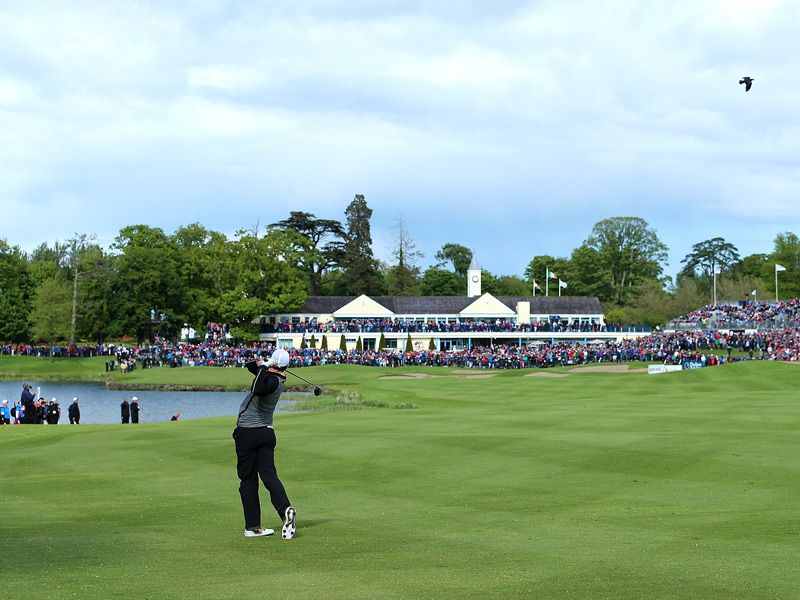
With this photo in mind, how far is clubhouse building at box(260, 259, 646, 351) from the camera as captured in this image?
366 ft

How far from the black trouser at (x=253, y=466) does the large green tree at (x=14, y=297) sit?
109 m

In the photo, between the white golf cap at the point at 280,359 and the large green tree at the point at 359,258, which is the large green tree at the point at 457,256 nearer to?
the large green tree at the point at 359,258

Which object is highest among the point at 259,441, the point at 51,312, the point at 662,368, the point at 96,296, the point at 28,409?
the point at 96,296

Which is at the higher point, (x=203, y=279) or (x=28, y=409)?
(x=203, y=279)

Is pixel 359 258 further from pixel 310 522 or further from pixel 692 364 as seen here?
pixel 310 522

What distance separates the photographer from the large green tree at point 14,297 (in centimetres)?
11306

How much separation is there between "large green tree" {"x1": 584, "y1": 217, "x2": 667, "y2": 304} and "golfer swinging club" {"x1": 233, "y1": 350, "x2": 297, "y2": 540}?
512 feet

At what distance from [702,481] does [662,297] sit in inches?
4854

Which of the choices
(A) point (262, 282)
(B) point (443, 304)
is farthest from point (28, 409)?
(B) point (443, 304)

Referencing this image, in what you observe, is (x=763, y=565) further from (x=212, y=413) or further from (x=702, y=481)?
(x=212, y=413)

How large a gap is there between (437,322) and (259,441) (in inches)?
4266

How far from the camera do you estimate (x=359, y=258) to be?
14988 cm

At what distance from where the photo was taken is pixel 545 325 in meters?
113

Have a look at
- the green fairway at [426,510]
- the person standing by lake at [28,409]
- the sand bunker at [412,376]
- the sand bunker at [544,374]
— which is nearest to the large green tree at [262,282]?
the sand bunker at [412,376]
